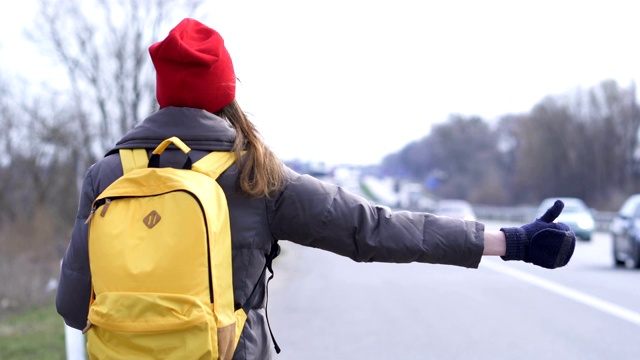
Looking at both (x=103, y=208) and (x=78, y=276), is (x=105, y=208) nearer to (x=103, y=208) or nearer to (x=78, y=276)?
(x=103, y=208)

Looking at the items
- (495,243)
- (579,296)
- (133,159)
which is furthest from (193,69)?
(579,296)

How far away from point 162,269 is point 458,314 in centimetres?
1044

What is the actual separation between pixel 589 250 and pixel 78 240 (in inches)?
1046

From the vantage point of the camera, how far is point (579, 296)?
47.0 feet

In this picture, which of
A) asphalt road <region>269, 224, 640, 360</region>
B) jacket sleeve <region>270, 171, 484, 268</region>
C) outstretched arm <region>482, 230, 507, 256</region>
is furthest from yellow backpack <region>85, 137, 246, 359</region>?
asphalt road <region>269, 224, 640, 360</region>

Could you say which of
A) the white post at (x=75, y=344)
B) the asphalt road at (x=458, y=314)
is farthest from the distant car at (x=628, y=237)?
the white post at (x=75, y=344)

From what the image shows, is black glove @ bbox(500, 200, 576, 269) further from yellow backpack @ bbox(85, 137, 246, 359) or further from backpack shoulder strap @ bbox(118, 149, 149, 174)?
backpack shoulder strap @ bbox(118, 149, 149, 174)

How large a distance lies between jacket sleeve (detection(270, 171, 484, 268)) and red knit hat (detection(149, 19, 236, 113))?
1.17ft

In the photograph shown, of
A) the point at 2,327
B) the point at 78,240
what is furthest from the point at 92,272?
the point at 2,327

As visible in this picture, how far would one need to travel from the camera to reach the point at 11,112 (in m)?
31.4

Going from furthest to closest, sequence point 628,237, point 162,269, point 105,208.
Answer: point 628,237, point 105,208, point 162,269

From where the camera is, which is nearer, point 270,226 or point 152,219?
point 152,219

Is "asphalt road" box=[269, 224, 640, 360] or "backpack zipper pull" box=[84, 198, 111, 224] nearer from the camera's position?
"backpack zipper pull" box=[84, 198, 111, 224]

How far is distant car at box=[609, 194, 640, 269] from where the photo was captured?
62.6ft
